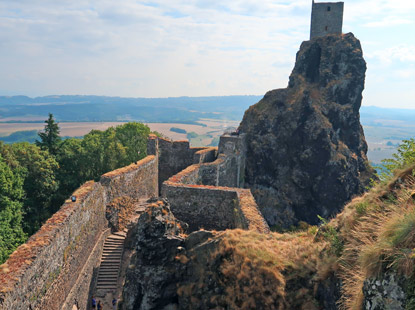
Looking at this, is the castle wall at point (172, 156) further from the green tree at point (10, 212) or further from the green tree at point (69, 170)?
the green tree at point (10, 212)

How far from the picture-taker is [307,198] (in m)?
54.1

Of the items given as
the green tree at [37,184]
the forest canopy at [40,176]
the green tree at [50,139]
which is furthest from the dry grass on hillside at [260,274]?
the green tree at [50,139]

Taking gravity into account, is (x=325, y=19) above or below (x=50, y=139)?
above

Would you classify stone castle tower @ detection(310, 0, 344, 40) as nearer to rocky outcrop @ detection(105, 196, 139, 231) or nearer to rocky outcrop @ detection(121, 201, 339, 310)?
rocky outcrop @ detection(105, 196, 139, 231)

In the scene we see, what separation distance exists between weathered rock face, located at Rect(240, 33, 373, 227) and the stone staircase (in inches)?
1414

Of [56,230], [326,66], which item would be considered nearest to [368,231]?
[56,230]

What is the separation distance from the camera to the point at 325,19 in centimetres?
5781

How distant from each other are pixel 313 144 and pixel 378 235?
1935 inches

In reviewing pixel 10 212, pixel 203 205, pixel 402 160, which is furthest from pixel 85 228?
pixel 402 160

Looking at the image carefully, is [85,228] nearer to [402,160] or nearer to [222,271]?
[222,271]

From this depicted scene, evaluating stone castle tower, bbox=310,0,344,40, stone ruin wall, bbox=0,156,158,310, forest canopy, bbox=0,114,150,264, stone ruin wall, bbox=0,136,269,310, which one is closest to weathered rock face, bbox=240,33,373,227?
stone castle tower, bbox=310,0,344,40

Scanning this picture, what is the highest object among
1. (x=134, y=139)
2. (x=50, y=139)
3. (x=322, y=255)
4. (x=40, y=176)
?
(x=50, y=139)

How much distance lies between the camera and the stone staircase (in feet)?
59.7

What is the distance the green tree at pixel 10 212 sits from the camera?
63.1 ft
